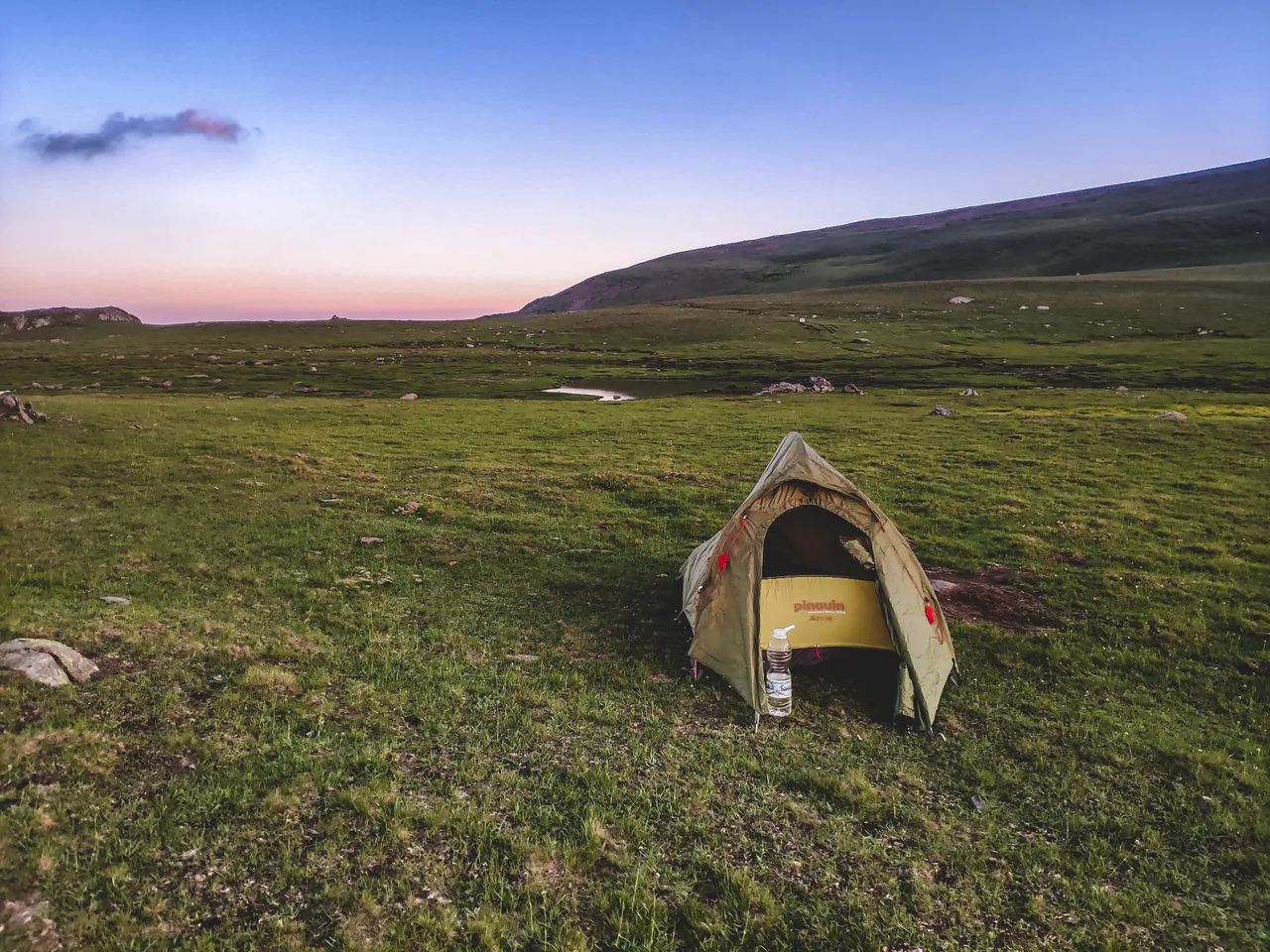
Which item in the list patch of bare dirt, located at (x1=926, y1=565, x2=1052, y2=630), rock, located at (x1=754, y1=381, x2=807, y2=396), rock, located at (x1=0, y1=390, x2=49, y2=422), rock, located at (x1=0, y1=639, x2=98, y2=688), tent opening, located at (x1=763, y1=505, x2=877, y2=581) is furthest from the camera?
rock, located at (x1=754, y1=381, x2=807, y2=396)

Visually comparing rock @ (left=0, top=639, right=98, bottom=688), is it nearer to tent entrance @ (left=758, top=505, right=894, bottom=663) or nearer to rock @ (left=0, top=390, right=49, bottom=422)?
tent entrance @ (left=758, top=505, right=894, bottom=663)

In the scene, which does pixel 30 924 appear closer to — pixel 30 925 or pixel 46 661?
pixel 30 925

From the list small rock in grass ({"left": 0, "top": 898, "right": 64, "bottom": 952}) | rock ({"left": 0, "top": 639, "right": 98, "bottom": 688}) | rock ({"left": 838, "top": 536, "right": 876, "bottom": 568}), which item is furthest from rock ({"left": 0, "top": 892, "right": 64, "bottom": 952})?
rock ({"left": 838, "top": 536, "right": 876, "bottom": 568})

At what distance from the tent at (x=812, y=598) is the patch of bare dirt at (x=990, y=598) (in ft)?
11.9

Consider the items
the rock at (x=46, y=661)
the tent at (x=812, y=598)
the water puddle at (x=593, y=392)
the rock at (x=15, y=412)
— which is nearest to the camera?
the rock at (x=46, y=661)

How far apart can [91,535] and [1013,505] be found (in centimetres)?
3040

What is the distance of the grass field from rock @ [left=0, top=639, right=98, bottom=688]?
334 millimetres

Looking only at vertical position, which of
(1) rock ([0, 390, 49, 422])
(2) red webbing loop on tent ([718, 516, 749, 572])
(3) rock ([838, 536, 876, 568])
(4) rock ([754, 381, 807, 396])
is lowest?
(3) rock ([838, 536, 876, 568])

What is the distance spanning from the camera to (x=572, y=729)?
33.2ft

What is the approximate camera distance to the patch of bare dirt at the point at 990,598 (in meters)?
15.4

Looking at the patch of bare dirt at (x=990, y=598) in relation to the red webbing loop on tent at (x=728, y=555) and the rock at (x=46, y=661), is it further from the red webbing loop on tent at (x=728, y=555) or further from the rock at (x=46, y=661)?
the rock at (x=46, y=661)

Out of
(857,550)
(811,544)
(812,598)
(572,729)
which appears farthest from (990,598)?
(572,729)

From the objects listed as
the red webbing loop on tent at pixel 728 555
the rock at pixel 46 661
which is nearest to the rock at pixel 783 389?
the red webbing loop on tent at pixel 728 555

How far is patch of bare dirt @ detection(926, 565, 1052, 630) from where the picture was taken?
15.4m
